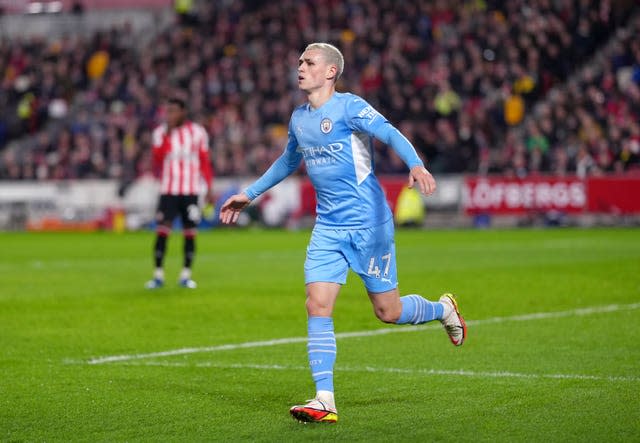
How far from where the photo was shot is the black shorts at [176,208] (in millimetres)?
15086

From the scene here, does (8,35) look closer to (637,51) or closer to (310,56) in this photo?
(637,51)

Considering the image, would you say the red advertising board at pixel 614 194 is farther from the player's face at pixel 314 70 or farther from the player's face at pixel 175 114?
the player's face at pixel 314 70

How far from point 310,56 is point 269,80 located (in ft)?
88.8

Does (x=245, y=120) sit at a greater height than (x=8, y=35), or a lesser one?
lesser

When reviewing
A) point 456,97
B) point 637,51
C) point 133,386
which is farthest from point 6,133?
point 133,386

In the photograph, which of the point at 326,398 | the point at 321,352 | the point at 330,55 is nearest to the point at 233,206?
the point at 330,55

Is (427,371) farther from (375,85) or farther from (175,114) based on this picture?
(375,85)

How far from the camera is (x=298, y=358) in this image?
8914mm

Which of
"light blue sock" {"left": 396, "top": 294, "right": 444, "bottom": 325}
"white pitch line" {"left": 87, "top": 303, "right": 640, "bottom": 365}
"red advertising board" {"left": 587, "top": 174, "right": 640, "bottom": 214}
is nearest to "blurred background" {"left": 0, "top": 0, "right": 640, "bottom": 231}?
"red advertising board" {"left": 587, "top": 174, "right": 640, "bottom": 214}

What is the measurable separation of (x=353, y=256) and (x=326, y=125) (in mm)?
788

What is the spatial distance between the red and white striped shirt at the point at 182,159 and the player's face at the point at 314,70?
817cm

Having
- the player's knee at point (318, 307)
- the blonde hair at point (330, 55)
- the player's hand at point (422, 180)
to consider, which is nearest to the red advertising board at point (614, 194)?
the blonde hair at point (330, 55)

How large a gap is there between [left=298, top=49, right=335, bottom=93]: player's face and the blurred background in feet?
68.6

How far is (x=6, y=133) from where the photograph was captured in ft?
124
